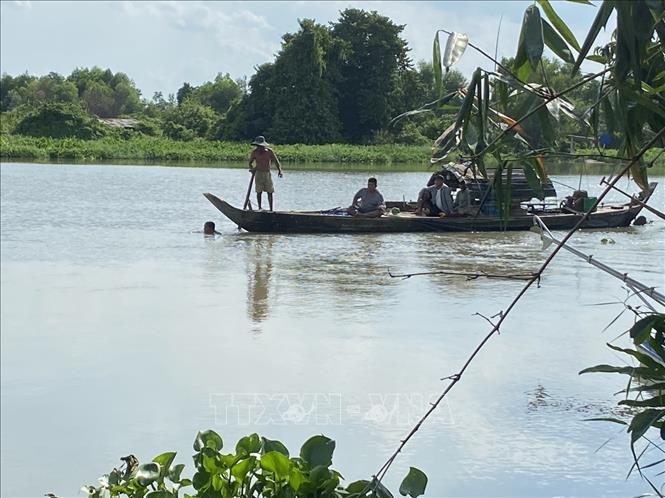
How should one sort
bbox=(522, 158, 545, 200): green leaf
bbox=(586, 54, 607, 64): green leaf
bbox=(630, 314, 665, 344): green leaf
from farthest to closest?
bbox=(586, 54, 607, 64): green leaf, bbox=(522, 158, 545, 200): green leaf, bbox=(630, 314, 665, 344): green leaf

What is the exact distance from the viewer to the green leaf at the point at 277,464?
210cm

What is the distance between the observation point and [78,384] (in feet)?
18.4

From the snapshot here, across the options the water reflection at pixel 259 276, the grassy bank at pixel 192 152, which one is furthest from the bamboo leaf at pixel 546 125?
the grassy bank at pixel 192 152

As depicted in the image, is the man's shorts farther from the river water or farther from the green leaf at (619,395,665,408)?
the green leaf at (619,395,665,408)

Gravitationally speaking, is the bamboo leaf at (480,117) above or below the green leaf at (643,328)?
above

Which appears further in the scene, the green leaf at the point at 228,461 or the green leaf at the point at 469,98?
the green leaf at the point at 228,461

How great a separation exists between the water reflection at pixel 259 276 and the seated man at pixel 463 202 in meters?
2.23

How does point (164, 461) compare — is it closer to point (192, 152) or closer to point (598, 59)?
point (598, 59)

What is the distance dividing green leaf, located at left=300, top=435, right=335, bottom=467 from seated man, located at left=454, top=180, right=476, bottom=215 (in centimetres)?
1014

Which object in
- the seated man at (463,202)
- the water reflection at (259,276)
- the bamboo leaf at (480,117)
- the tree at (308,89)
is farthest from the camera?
the tree at (308,89)

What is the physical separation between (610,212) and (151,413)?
9.12 m

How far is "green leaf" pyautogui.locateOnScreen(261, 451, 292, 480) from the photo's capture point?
210 cm

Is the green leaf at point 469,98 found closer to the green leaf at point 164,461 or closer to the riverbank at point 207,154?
the green leaf at point 164,461

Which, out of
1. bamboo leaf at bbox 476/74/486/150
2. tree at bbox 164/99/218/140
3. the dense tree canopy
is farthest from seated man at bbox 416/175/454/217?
tree at bbox 164/99/218/140
